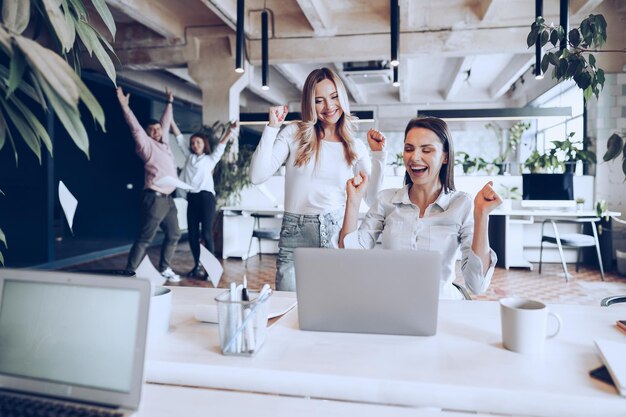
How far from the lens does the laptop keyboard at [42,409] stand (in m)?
0.73

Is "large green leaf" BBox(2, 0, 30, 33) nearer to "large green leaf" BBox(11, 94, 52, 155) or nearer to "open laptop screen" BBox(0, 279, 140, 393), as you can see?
"large green leaf" BBox(11, 94, 52, 155)

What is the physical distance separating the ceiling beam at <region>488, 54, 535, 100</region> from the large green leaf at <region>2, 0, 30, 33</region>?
27.1 ft

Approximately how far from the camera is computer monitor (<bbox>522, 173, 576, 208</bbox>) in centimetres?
591

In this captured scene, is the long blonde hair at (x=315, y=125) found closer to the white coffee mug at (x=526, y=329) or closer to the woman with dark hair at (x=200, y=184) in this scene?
the white coffee mug at (x=526, y=329)

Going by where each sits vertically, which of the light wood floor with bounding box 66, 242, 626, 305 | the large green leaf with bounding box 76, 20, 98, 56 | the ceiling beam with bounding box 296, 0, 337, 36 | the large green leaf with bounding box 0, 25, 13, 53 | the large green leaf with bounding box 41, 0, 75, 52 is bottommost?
the light wood floor with bounding box 66, 242, 626, 305

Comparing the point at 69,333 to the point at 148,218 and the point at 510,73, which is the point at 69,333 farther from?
the point at 510,73

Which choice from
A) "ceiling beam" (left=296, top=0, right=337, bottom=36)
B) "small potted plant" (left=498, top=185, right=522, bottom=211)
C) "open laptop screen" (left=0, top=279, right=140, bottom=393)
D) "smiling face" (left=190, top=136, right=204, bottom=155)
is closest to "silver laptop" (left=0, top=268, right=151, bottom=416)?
"open laptop screen" (left=0, top=279, right=140, bottom=393)

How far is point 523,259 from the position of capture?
617cm

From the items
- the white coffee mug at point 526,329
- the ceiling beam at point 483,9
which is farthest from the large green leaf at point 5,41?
the ceiling beam at point 483,9

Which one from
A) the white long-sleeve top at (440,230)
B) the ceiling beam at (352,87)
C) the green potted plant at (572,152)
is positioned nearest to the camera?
the white long-sleeve top at (440,230)

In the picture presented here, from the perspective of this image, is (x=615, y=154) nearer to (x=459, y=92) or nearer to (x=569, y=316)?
(x=569, y=316)

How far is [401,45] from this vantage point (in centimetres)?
657

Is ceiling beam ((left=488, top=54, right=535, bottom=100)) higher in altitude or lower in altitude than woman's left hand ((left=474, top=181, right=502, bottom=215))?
higher

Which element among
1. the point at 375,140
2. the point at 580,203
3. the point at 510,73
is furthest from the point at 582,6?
the point at 375,140
